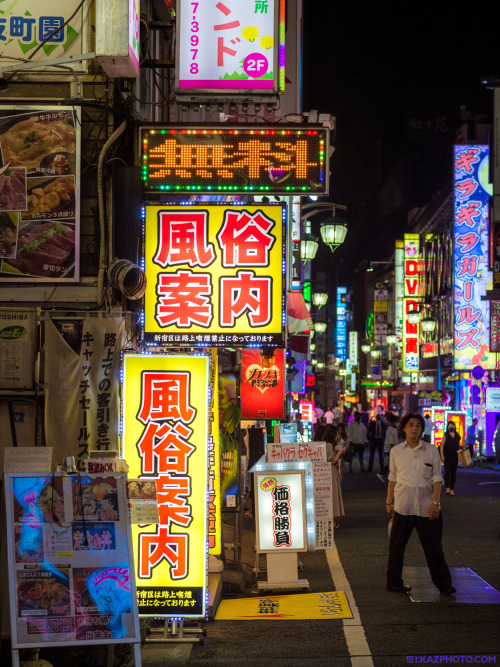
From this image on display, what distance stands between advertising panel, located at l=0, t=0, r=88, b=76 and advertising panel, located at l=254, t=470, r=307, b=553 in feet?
18.1

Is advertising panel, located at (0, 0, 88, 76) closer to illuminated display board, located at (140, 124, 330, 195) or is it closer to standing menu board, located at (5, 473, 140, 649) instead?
illuminated display board, located at (140, 124, 330, 195)

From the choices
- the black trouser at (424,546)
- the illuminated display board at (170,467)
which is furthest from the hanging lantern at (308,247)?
the illuminated display board at (170,467)

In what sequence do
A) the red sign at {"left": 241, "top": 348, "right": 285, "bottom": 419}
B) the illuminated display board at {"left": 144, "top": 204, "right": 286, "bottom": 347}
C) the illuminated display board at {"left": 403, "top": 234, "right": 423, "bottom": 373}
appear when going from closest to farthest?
the illuminated display board at {"left": 144, "top": 204, "right": 286, "bottom": 347} → the red sign at {"left": 241, "top": 348, "right": 285, "bottom": 419} → the illuminated display board at {"left": 403, "top": 234, "right": 423, "bottom": 373}

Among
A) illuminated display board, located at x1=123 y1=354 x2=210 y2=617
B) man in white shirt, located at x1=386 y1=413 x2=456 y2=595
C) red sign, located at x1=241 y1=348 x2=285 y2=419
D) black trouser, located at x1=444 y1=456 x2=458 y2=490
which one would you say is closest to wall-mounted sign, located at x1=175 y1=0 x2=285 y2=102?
illuminated display board, located at x1=123 y1=354 x2=210 y2=617

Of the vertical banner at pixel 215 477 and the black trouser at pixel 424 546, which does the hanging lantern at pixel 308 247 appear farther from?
the black trouser at pixel 424 546

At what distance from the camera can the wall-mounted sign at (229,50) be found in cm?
977

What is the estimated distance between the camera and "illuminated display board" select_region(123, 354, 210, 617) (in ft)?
28.8

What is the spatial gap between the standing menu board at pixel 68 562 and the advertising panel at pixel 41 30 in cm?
559

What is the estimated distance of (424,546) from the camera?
35.6ft

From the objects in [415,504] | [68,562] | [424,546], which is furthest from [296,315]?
[68,562]

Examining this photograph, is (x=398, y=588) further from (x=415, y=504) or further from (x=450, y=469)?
(x=450, y=469)

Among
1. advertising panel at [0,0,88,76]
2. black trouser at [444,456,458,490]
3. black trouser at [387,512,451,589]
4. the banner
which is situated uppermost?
advertising panel at [0,0,88,76]

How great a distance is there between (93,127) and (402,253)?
45061mm

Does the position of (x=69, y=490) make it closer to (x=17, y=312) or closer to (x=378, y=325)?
(x=17, y=312)
